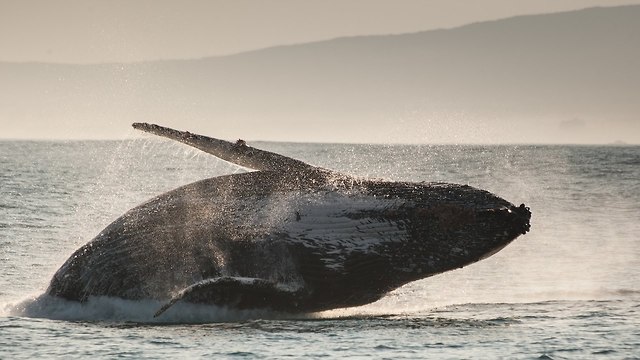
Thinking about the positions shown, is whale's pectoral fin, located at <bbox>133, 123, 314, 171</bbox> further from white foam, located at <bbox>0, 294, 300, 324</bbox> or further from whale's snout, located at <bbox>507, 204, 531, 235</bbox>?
whale's snout, located at <bbox>507, 204, 531, 235</bbox>

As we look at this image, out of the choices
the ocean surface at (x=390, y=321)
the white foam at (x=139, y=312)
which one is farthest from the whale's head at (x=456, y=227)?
the white foam at (x=139, y=312)

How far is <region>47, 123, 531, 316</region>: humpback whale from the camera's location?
14500 millimetres

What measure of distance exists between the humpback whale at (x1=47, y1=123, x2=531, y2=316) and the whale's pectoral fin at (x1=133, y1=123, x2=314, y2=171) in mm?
15

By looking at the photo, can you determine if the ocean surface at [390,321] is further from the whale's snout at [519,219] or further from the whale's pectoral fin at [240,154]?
the whale's snout at [519,219]

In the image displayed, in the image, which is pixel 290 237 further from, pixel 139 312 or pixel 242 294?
pixel 139 312

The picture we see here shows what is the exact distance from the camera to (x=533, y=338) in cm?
1437

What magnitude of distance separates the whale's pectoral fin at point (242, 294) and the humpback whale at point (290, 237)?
0.05 feet

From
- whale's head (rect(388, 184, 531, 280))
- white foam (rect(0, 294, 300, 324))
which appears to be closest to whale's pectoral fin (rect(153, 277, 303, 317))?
white foam (rect(0, 294, 300, 324))

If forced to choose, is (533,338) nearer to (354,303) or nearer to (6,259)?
(354,303)

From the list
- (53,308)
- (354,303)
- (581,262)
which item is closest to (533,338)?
(354,303)

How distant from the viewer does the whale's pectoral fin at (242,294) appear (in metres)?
14.0

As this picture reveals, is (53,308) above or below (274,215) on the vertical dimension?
below

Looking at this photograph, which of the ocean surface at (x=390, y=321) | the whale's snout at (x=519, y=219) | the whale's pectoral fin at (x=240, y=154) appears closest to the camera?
the ocean surface at (x=390, y=321)

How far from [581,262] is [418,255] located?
11872 millimetres
